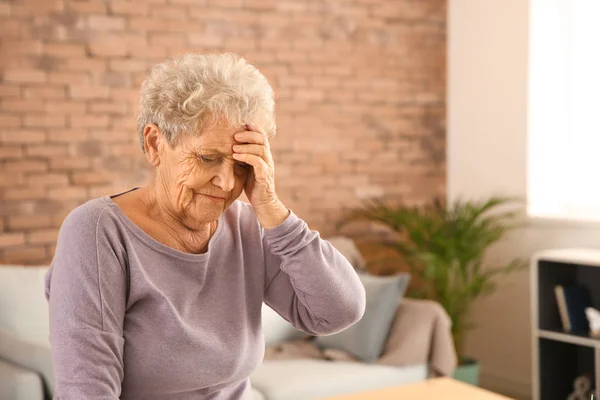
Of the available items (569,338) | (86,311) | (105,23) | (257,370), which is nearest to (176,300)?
(86,311)

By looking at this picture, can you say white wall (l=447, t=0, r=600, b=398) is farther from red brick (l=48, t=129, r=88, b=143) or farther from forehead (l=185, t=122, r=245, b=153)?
forehead (l=185, t=122, r=245, b=153)

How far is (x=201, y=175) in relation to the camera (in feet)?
4.52

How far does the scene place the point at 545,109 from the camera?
4.23 m

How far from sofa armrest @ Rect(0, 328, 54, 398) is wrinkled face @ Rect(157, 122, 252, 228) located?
1.38 m

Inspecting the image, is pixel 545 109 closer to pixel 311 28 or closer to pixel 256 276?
pixel 311 28

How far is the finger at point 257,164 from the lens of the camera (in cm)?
137

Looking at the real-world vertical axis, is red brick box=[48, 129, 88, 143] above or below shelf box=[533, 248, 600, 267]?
above

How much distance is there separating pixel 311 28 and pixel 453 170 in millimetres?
1269

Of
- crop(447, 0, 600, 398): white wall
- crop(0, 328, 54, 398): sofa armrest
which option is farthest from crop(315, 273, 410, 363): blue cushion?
crop(0, 328, 54, 398): sofa armrest

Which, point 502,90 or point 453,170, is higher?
point 502,90

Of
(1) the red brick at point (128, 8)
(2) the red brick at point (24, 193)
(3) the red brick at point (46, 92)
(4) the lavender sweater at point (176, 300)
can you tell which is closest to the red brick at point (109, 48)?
(1) the red brick at point (128, 8)

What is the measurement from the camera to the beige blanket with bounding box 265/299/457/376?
3.30 meters

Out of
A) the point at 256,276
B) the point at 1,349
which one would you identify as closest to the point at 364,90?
the point at 1,349

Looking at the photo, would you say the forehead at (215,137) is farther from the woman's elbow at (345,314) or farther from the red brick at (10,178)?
the red brick at (10,178)
